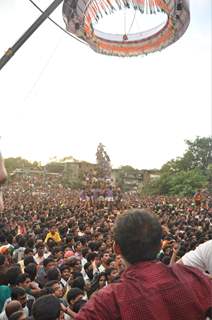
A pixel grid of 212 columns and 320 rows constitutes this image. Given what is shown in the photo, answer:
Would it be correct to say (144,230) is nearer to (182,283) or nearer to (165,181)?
(182,283)

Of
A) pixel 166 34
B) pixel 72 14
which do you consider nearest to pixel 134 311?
pixel 72 14

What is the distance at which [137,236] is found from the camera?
169 centimetres

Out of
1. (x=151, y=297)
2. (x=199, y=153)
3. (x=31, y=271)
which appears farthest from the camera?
(x=199, y=153)

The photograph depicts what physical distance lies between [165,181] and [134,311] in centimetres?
4007

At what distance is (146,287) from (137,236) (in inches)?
9.5

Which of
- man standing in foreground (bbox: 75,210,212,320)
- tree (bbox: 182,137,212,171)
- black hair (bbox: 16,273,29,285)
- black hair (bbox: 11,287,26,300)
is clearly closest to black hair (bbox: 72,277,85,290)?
black hair (bbox: 16,273,29,285)

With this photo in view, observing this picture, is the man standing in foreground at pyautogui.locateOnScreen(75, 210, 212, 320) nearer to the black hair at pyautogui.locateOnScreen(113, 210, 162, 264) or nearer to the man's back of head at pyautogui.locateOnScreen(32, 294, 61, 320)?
the black hair at pyautogui.locateOnScreen(113, 210, 162, 264)

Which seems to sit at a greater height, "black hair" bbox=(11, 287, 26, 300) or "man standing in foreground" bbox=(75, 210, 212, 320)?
"man standing in foreground" bbox=(75, 210, 212, 320)

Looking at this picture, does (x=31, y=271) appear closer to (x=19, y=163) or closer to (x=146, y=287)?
(x=146, y=287)

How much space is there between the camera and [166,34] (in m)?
8.70

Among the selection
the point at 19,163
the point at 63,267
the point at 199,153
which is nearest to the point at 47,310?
the point at 63,267

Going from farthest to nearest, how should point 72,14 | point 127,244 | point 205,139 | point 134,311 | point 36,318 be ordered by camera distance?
point 205,139
point 72,14
point 36,318
point 127,244
point 134,311

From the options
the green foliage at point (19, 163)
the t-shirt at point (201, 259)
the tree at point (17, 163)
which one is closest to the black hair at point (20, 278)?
the t-shirt at point (201, 259)

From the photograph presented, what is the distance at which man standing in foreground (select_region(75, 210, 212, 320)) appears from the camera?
151cm
